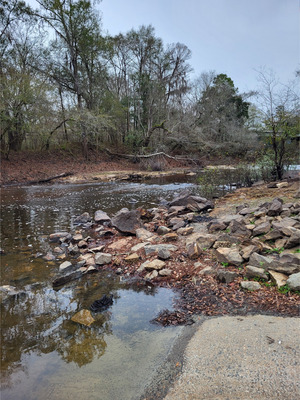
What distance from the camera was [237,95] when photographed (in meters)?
36.6

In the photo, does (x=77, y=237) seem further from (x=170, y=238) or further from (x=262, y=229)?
(x=262, y=229)

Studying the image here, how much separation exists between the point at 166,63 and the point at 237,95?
1061 cm

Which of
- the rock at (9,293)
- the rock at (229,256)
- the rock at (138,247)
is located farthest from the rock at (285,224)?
the rock at (9,293)

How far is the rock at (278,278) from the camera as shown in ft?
11.3

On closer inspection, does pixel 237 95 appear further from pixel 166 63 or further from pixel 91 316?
pixel 91 316

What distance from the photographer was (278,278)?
11.6 ft

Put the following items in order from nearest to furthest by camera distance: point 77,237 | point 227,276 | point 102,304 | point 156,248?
point 102,304, point 227,276, point 156,248, point 77,237

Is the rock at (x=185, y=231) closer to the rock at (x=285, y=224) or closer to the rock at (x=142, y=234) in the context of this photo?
the rock at (x=142, y=234)

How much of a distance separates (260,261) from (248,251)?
1.28 feet

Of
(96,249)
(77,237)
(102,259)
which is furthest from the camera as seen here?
(77,237)

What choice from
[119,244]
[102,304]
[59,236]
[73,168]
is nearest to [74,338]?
[102,304]

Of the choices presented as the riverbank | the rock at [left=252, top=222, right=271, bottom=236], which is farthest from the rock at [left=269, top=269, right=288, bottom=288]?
the riverbank

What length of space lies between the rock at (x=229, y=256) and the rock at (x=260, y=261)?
10.0 inches

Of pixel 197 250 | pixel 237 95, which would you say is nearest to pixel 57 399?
pixel 197 250
